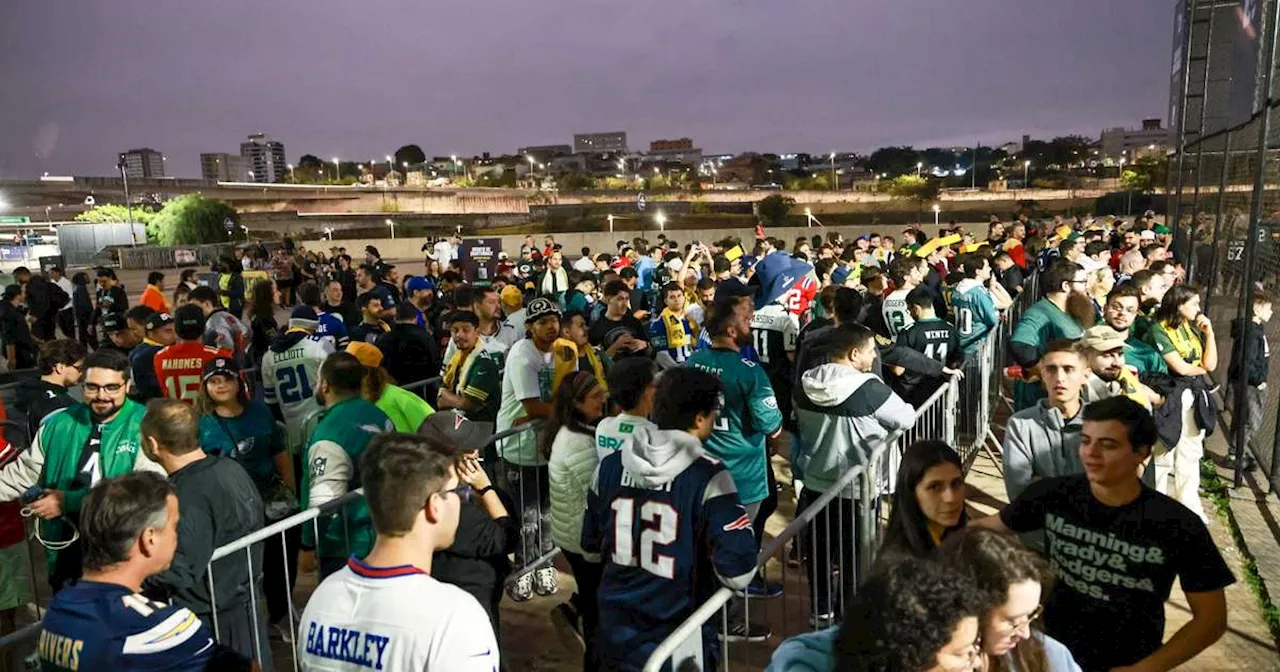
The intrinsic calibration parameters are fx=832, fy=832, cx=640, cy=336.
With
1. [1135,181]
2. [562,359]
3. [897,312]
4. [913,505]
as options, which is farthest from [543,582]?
[1135,181]

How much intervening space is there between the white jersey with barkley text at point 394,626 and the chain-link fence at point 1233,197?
6772mm

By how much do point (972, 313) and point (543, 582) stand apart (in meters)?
4.55

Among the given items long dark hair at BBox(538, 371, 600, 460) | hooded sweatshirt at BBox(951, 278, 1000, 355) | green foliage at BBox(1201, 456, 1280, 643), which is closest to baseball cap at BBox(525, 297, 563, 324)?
long dark hair at BBox(538, 371, 600, 460)

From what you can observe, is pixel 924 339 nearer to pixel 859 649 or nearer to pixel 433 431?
pixel 433 431

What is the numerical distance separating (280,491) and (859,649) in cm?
440

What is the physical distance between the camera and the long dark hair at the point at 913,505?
3159 millimetres

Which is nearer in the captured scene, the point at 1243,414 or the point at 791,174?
the point at 1243,414

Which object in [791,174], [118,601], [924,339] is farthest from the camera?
[791,174]

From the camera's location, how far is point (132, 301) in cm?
2736

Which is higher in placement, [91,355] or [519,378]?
[91,355]

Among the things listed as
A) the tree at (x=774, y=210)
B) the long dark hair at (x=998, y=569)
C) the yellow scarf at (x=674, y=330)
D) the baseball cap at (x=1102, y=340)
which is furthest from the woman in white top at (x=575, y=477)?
the tree at (x=774, y=210)

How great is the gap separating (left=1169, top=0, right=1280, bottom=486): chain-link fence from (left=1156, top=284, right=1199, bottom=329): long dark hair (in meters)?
1.27

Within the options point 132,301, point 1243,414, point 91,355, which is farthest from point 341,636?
point 132,301

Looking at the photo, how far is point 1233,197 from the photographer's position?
13.0 metres
